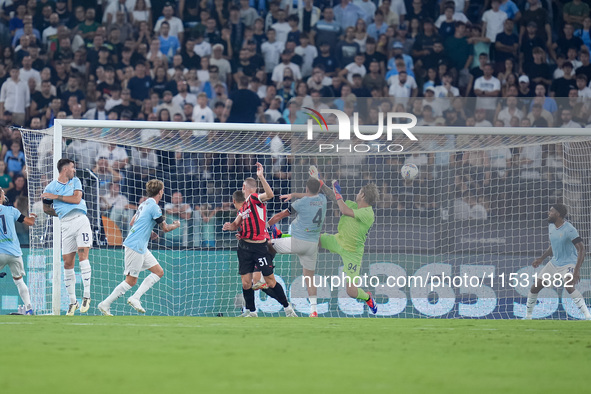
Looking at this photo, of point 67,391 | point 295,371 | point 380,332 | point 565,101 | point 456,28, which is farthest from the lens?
point 456,28

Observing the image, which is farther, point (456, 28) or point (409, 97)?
point (456, 28)

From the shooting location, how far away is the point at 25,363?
4996mm

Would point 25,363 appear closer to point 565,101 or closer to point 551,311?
point 551,311

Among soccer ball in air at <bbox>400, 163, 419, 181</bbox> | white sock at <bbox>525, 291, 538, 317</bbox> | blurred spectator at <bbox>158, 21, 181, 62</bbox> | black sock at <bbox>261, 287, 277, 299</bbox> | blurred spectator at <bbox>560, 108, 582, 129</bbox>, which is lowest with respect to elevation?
white sock at <bbox>525, 291, 538, 317</bbox>

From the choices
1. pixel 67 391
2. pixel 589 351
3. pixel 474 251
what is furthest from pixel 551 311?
pixel 67 391

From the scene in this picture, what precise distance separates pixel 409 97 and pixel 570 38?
3980mm

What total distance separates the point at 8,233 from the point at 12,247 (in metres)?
0.20

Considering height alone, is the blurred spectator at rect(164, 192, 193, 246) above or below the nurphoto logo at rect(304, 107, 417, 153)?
below

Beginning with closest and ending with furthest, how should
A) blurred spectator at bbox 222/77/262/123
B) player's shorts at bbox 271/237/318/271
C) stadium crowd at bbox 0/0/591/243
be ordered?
1. player's shorts at bbox 271/237/318/271
2. stadium crowd at bbox 0/0/591/243
3. blurred spectator at bbox 222/77/262/123

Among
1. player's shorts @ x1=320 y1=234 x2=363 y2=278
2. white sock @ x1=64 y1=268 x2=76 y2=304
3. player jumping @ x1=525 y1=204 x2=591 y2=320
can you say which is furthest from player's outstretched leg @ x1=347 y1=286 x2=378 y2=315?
white sock @ x1=64 y1=268 x2=76 y2=304

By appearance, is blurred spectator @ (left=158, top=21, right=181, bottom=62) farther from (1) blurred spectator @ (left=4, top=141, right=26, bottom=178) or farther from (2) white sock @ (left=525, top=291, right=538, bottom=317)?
(2) white sock @ (left=525, top=291, right=538, bottom=317)

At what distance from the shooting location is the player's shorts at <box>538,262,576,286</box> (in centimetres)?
1180

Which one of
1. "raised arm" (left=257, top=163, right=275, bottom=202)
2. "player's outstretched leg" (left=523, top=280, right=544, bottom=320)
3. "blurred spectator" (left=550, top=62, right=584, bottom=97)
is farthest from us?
"blurred spectator" (left=550, top=62, right=584, bottom=97)

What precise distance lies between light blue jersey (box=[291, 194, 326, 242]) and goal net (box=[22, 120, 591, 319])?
0.54 feet
